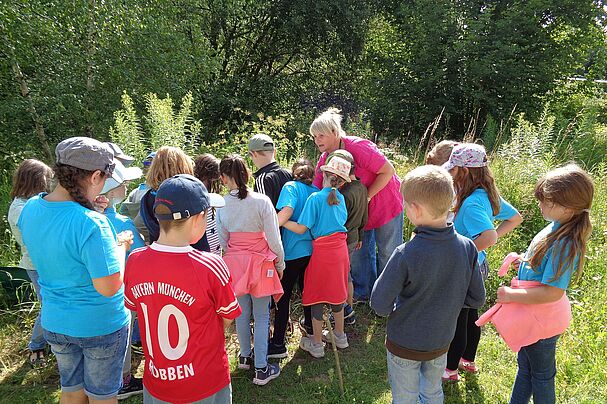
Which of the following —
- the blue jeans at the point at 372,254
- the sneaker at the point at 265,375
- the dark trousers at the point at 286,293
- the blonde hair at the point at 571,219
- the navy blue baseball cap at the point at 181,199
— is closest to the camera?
the navy blue baseball cap at the point at 181,199

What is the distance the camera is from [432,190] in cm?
212

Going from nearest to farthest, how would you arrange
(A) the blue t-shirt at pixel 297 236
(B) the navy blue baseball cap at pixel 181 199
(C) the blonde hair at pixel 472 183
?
(B) the navy blue baseball cap at pixel 181 199, (C) the blonde hair at pixel 472 183, (A) the blue t-shirt at pixel 297 236

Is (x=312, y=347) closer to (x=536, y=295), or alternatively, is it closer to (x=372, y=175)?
(x=372, y=175)

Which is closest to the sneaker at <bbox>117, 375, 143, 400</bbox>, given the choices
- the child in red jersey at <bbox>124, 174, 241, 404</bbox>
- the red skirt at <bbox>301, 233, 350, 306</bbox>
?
the child in red jersey at <bbox>124, 174, 241, 404</bbox>

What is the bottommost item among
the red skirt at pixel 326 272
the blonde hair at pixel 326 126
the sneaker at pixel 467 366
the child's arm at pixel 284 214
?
the sneaker at pixel 467 366

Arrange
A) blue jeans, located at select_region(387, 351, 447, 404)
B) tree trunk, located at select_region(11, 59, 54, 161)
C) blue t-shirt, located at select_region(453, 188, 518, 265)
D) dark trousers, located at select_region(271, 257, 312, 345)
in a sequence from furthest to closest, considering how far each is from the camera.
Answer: tree trunk, located at select_region(11, 59, 54, 161), dark trousers, located at select_region(271, 257, 312, 345), blue t-shirt, located at select_region(453, 188, 518, 265), blue jeans, located at select_region(387, 351, 447, 404)

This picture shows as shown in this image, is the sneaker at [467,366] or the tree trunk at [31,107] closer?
the sneaker at [467,366]

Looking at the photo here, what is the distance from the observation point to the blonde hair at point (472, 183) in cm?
297

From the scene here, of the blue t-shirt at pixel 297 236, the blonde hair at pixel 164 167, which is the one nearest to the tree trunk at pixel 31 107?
the blonde hair at pixel 164 167

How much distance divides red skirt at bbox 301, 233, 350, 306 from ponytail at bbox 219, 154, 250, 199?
2.55ft

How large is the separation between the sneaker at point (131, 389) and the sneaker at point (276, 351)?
41.4 inches

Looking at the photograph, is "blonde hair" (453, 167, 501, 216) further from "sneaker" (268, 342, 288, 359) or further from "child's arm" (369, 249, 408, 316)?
"sneaker" (268, 342, 288, 359)

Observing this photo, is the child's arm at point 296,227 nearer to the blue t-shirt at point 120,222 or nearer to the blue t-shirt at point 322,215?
the blue t-shirt at point 322,215

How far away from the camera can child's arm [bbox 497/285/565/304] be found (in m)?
2.30
